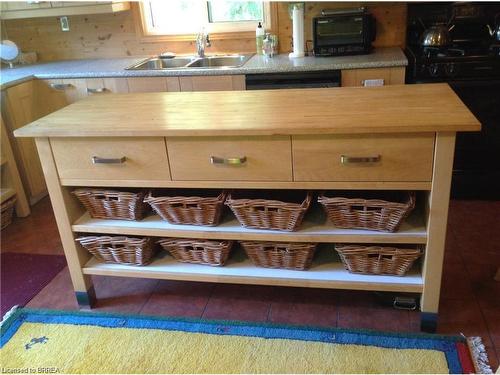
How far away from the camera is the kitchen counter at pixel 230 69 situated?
9.46ft

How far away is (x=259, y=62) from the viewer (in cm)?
318

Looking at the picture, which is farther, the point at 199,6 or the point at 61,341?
the point at 199,6

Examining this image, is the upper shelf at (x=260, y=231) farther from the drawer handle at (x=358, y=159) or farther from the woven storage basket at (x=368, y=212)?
the drawer handle at (x=358, y=159)

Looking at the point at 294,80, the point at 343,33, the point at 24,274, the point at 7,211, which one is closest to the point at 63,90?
the point at 7,211

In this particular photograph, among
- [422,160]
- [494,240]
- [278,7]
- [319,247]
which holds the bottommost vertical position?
[494,240]

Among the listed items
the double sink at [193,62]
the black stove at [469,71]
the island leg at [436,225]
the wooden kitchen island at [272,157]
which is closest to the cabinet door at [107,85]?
the double sink at [193,62]

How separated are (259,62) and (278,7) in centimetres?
58

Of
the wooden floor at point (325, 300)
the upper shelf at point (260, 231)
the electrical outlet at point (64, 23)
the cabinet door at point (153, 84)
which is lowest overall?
the wooden floor at point (325, 300)

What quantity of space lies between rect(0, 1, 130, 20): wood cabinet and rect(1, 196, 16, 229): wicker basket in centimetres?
146

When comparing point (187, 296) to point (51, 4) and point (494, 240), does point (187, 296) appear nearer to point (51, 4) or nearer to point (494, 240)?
point (494, 240)

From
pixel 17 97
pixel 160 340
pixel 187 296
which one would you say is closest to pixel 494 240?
pixel 187 296

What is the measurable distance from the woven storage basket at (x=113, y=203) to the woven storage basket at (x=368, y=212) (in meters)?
0.77

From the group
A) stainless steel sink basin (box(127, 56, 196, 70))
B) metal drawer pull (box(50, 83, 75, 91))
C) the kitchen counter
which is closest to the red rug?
the kitchen counter

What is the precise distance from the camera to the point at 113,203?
1.93 meters
